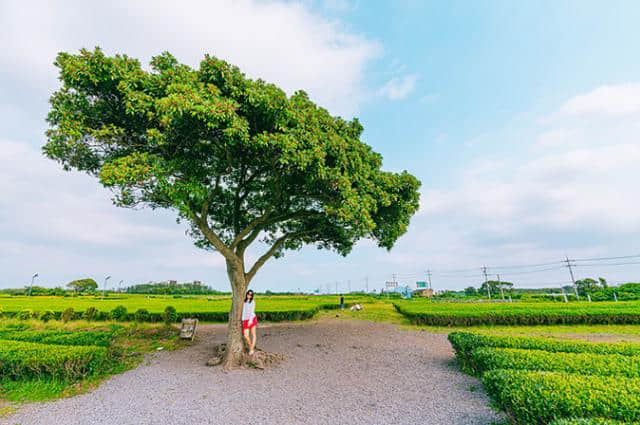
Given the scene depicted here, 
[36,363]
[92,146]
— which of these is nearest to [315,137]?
[92,146]

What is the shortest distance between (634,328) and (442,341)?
986cm

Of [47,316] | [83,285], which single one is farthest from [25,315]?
[83,285]

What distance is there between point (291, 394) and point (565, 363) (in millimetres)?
4796

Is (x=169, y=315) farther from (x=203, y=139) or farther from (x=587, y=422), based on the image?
(x=587, y=422)

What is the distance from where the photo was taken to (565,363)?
14.5 ft

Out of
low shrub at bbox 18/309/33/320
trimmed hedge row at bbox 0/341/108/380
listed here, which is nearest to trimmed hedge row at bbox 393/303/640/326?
trimmed hedge row at bbox 0/341/108/380

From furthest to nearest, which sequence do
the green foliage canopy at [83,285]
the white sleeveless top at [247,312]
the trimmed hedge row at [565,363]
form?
the green foliage canopy at [83,285] < the white sleeveless top at [247,312] < the trimmed hedge row at [565,363]

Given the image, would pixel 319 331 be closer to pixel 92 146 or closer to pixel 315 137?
pixel 315 137

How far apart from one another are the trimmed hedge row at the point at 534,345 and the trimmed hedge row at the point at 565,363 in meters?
0.96

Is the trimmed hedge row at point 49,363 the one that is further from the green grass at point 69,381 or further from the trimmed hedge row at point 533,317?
the trimmed hedge row at point 533,317

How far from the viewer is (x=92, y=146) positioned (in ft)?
21.4

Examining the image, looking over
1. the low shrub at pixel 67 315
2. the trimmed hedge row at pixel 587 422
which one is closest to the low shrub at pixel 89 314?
the low shrub at pixel 67 315

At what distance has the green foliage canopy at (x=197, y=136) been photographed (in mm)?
5680

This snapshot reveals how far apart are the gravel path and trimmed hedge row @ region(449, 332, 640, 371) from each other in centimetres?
58
